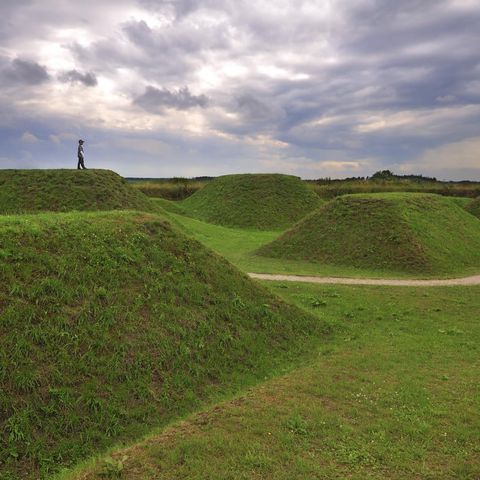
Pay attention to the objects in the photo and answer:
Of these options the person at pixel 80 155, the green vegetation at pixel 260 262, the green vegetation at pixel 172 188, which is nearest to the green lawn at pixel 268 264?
the green vegetation at pixel 260 262

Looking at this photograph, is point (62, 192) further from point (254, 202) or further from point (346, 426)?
point (346, 426)

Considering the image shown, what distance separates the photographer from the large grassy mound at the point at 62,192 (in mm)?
32469

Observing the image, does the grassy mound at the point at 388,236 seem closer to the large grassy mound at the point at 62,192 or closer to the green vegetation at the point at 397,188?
the large grassy mound at the point at 62,192

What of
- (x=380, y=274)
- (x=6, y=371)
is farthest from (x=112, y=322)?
(x=380, y=274)

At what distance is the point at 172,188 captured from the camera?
7144cm

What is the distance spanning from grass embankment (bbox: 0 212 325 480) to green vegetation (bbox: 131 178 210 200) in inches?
2197

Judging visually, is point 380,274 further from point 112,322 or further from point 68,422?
point 68,422

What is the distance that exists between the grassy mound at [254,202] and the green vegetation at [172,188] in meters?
7.61

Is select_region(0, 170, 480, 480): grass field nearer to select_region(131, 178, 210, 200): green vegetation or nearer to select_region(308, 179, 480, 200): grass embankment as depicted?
select_region(308, 179, 480, 200): grass embankment

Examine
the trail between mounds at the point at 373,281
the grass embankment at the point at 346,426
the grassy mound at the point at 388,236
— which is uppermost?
the grassy mound at the point at 388,236

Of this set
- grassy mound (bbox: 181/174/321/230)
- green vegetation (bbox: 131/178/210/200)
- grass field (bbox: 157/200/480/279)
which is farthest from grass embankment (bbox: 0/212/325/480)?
green vegetation (bbox: 131/178/210/200)

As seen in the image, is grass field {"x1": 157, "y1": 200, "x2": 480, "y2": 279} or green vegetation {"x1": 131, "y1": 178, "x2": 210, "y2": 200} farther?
green vegetation {"x1": 131, "y1": 178, "x2": 210, "y2": 200}

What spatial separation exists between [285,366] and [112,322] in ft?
15.4

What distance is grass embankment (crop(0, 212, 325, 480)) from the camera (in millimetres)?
8312
